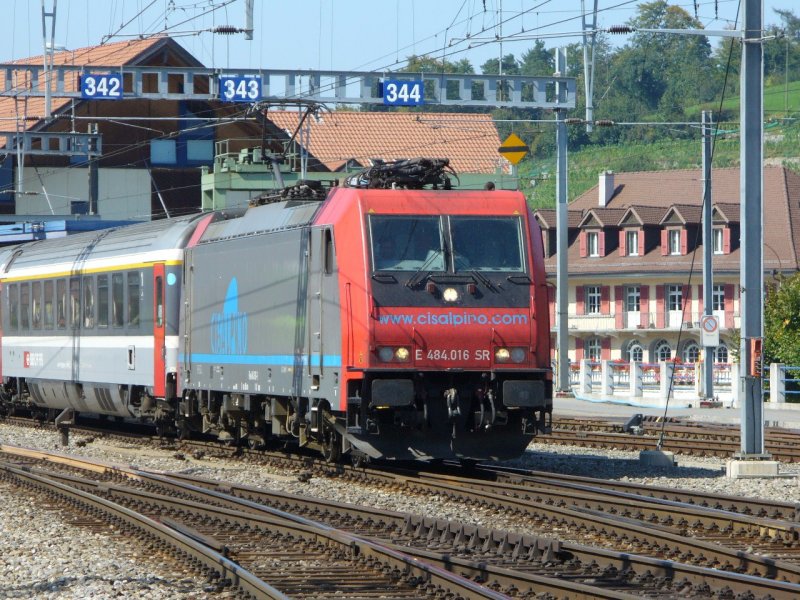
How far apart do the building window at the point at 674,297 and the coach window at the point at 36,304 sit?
40.4 m

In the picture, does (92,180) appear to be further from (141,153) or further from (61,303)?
(61,303)

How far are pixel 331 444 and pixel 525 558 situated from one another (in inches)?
283

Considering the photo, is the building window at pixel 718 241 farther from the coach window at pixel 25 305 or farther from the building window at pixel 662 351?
the coach window at pixel 25 305

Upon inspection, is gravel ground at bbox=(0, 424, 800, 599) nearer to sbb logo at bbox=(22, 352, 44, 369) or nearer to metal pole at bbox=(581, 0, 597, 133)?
sbb logo at bbox=(22, 352, 44, 369)

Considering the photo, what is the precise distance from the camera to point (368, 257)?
1580cm

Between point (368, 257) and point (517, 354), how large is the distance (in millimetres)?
1958

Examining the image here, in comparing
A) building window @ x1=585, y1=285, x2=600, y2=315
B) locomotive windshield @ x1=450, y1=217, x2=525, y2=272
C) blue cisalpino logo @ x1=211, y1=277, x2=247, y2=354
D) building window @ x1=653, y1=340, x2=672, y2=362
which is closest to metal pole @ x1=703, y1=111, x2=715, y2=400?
blue cisalpino logo @ x1=211, y1=277, x2=247, y2=354

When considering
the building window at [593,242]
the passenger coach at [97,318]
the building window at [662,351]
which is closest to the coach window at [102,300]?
the passenger coach at [97,318]

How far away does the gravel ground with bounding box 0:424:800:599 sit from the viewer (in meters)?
10.2

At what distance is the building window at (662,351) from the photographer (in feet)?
213

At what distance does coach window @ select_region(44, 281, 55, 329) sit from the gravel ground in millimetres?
2453

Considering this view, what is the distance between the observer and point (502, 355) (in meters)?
16.1

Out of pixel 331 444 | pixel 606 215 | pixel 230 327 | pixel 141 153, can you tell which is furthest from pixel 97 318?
pixel 606 215

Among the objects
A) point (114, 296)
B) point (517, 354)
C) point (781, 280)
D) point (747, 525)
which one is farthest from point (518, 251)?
point (781, 280)
